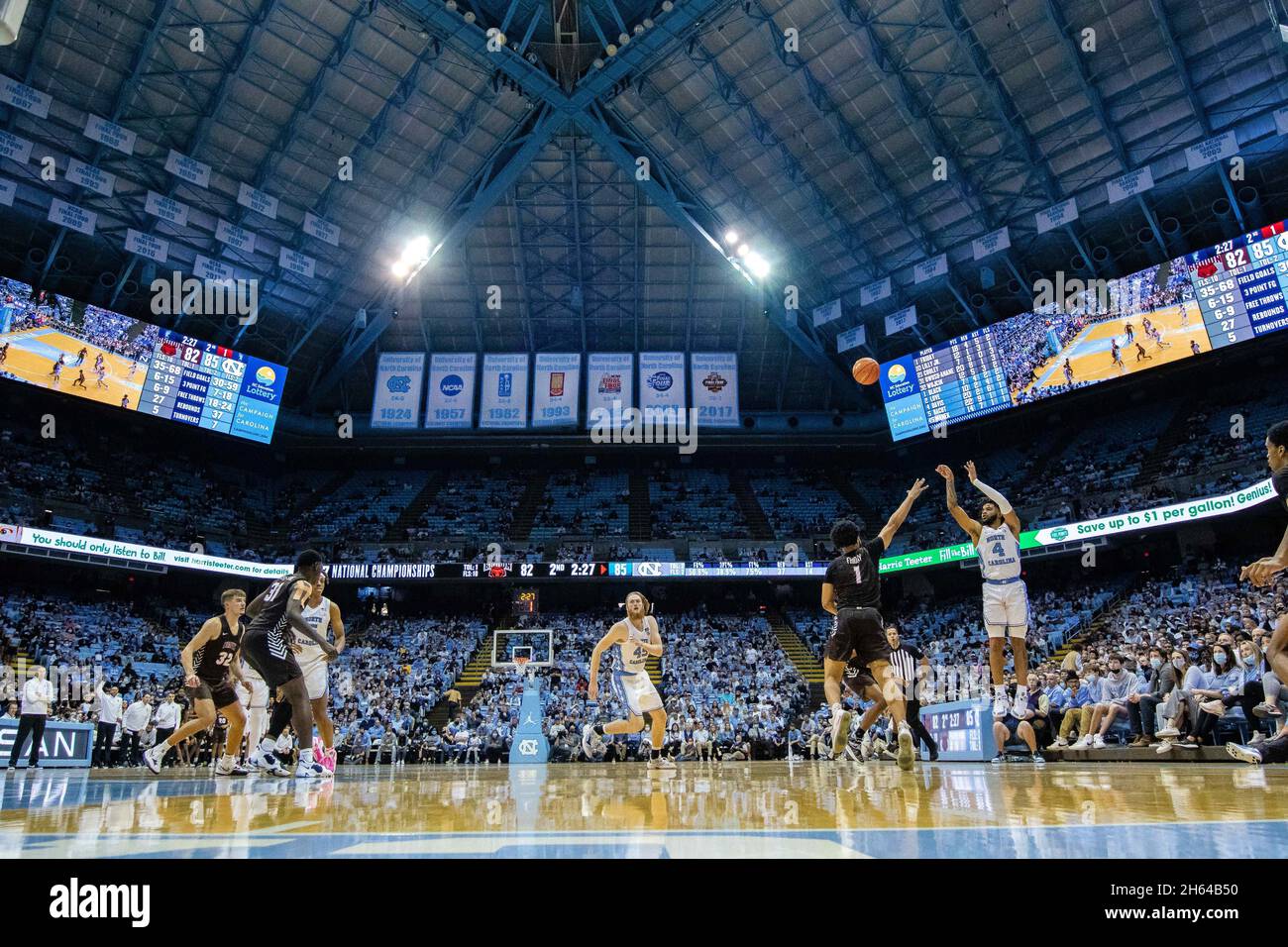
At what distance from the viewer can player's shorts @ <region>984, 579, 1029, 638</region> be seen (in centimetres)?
886

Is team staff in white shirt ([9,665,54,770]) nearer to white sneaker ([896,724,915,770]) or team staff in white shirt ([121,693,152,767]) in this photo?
team staff in white shirt ([121,693,152,767])

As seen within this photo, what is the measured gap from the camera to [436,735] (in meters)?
24.5

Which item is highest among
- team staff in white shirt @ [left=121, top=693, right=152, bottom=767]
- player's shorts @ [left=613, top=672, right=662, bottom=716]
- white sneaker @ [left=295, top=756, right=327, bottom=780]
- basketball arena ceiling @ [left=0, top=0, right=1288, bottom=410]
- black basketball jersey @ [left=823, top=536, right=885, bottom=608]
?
basketball arena ceiling @ [left=0, top=0, right=1288, bottom=410]

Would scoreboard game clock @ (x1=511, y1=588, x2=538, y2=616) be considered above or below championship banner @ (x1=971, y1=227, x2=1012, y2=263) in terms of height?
below

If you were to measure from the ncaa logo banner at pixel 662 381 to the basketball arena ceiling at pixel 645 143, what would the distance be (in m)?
2.83

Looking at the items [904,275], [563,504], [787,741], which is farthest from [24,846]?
[563,504]

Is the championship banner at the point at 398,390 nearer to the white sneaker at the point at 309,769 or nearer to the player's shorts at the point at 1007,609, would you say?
the white sneaker at the point at 309,769

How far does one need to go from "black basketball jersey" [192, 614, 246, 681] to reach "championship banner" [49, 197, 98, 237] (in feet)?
72.1

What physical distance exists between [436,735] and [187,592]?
16115mm

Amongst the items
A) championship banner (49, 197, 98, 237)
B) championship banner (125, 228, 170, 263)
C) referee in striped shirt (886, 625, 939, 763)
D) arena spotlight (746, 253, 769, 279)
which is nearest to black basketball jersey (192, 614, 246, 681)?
referee in striped shirt (886, 625, 939, 763)

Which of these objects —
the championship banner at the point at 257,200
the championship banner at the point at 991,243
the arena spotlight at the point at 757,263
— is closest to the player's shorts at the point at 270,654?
the championship banner at the point at 257,200

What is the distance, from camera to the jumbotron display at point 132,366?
27.7 metres

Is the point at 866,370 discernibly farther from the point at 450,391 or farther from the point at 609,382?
the point at 450,391

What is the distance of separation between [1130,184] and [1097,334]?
5.14 metres
